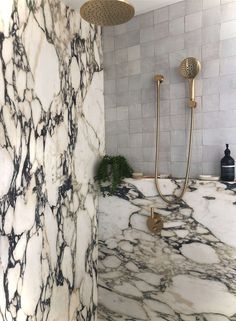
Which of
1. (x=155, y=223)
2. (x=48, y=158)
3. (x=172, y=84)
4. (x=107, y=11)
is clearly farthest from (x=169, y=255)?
(x=107, y=11)

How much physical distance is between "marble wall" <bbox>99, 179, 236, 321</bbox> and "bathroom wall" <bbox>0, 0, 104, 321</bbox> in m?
0.15

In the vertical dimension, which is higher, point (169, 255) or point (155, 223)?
point (155, 223)

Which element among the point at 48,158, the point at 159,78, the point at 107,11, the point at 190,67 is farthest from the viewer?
the point at 159,78

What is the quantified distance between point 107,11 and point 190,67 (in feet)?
2.44

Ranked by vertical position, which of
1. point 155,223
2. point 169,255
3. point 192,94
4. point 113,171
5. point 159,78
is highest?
point 159,78

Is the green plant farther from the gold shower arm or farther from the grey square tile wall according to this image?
the gold shower arm

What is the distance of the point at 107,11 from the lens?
49.8 inches

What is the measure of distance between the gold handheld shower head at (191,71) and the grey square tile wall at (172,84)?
0.17 ft

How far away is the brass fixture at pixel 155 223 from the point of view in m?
1.87

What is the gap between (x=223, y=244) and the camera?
5.49 ft

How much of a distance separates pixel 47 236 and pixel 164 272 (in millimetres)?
797

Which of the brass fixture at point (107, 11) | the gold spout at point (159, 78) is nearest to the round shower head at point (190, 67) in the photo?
the gold spout at point (159, 78)

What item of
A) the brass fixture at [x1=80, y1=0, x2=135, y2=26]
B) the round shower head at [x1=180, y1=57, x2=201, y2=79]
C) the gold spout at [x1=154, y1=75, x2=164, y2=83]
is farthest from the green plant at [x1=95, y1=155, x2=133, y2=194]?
the brass fixture at [x1=80, y1=0, x2=135, y2=26]

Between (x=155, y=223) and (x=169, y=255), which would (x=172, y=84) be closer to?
(x=155, y=223)
